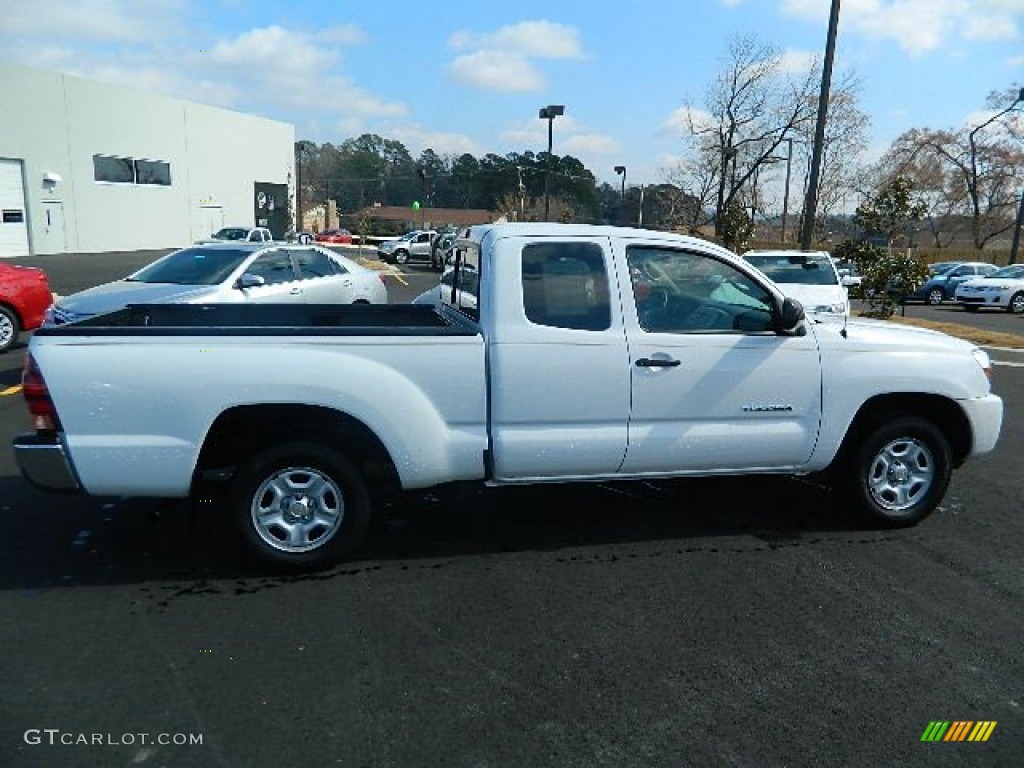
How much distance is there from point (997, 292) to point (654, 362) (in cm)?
2263

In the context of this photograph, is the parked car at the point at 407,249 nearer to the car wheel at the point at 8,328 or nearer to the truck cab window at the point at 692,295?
the car wheel at the point at 8,328

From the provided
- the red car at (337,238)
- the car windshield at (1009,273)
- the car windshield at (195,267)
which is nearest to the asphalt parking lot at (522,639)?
the car windshield at (195,267)

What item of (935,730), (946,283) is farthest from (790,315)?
(946,283)

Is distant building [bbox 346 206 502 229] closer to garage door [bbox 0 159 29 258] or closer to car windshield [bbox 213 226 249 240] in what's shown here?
garage door [bbox 0 159 29 258]

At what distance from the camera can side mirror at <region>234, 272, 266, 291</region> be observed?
8.24 metres

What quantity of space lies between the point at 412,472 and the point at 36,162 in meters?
37.0

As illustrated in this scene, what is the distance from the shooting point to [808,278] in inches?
462

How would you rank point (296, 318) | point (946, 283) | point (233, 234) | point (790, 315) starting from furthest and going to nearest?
1. point (233, 234)
2. point (946, 283)
3. point (296, 318)
4. point (790, 315)

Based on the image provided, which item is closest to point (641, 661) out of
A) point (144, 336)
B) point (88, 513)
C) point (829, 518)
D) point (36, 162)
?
point (829, 518)

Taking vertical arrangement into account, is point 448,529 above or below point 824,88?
below

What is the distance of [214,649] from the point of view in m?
3.14

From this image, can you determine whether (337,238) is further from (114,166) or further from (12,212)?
(12,212)

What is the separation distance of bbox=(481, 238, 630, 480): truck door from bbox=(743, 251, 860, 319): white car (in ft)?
24.7

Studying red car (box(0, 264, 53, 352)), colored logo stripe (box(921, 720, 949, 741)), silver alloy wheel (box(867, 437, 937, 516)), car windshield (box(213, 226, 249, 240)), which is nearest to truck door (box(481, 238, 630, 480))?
silver alloy wheel (box(867, 437, 937, 516))
